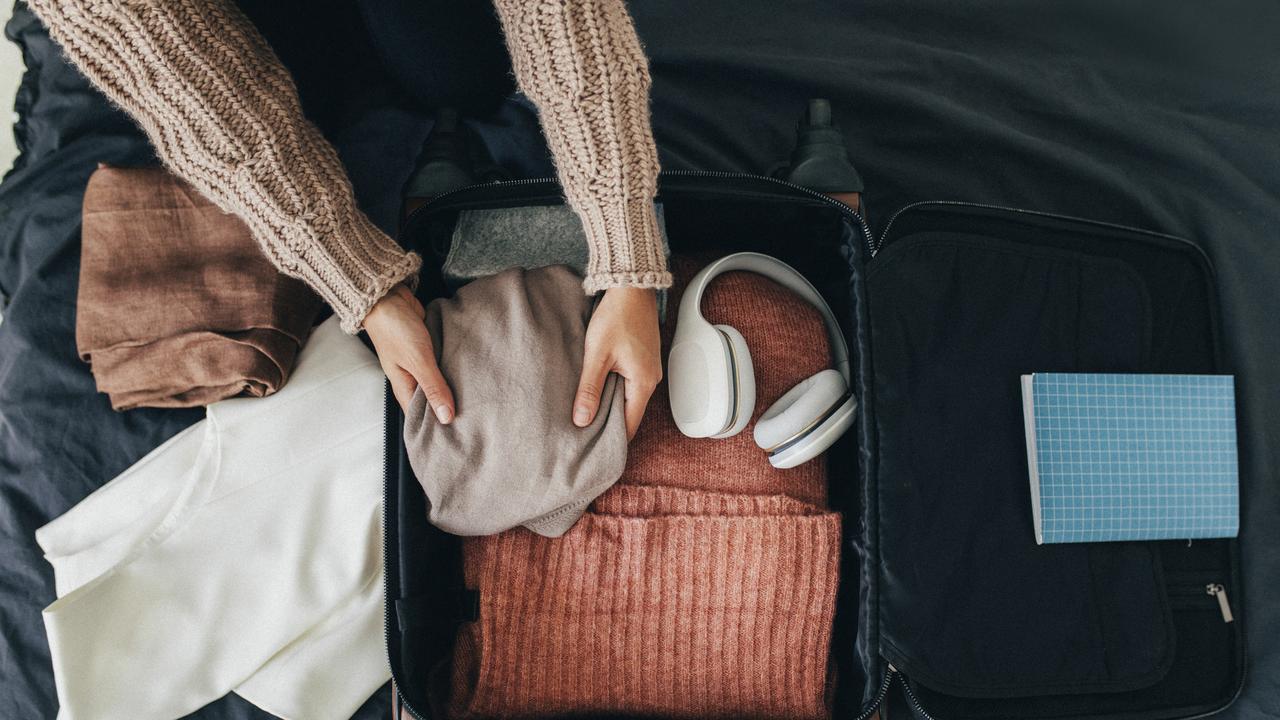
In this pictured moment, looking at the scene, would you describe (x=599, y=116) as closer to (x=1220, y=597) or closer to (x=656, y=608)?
(x=656, y=608)

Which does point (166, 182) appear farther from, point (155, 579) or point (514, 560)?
point (514, 560)

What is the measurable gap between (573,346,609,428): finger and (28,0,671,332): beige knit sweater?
0.07 m

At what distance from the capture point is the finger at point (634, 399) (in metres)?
0.63

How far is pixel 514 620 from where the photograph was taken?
0.66 metres

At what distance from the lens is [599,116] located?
21.1 inches

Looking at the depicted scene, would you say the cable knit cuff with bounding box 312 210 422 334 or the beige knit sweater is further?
the cable knit cuff with bounding box 312 210 422 334

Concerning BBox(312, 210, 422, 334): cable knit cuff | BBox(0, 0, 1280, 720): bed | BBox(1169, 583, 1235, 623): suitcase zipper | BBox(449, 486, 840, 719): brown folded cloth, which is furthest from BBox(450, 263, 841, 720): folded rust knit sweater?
BBox(0, 0, 1280, 720): bed

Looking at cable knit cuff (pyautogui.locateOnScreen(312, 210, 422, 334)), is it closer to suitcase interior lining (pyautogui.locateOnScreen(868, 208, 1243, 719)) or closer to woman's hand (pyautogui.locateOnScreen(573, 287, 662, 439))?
woman's hand (pyautogui.locateOnScreen(573, 287, 662, 439))

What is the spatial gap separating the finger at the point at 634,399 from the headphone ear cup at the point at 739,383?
72 mm

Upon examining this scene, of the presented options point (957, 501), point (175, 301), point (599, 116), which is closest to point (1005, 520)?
point (957, 501)

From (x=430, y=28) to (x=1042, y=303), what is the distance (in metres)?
0.69

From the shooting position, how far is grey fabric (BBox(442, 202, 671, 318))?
2.38ft

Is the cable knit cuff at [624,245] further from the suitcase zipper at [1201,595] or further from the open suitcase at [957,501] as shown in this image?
the suitcase zipper at [1201,595]

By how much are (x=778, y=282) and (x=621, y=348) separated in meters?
0.23
